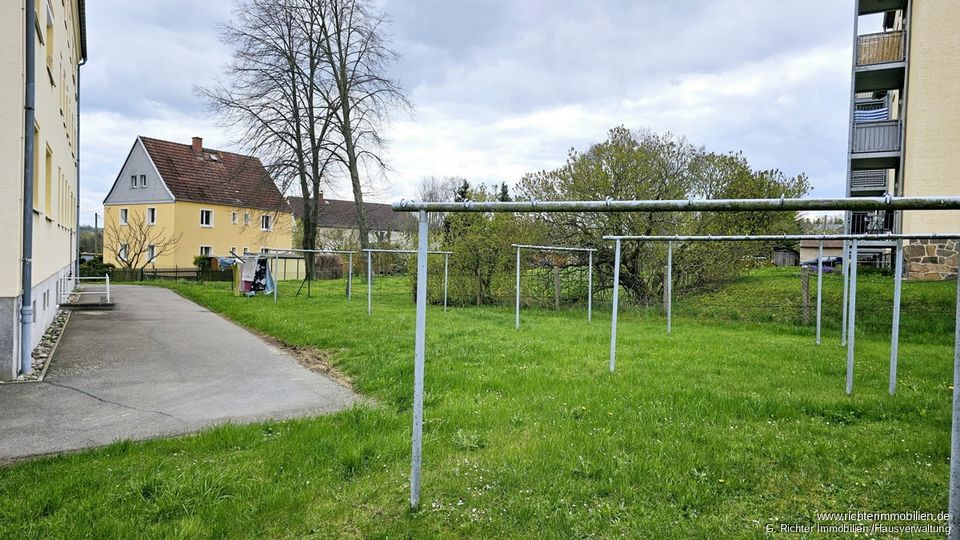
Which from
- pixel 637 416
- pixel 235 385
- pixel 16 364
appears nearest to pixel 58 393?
pixel 16 364

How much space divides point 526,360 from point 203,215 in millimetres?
38396

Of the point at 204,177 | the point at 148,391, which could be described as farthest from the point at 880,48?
the point at 204,177

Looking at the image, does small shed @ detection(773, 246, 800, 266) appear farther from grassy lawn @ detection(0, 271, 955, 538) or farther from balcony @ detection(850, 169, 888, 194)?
grassy lawn @ detection(0, 271, 955, 538)

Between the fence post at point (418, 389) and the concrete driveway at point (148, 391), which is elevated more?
the fence post at point (418, 389)

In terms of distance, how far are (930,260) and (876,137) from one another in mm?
4574

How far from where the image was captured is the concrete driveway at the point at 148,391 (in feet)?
16.6

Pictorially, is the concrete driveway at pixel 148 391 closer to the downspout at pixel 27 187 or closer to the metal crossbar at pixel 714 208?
the downspout at pixel 27 187

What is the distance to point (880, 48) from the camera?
63.5ft

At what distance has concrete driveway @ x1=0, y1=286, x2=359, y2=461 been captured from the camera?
506 centimetres

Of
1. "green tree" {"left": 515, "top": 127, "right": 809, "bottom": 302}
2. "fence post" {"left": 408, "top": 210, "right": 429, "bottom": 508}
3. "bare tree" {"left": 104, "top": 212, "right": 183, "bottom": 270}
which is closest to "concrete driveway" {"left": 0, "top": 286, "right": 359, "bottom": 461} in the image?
"fence post" {"left": 408, "top": 210, "right": 429, "bottom": 508}

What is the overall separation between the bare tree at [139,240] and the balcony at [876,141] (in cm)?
3658

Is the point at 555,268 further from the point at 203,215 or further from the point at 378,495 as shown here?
the point at 203,215

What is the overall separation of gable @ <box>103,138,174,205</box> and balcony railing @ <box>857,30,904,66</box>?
3790 cm

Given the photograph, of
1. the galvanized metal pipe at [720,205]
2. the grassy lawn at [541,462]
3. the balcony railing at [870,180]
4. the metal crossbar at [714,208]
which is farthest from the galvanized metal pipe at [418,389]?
the balcony railing at [870,180]
